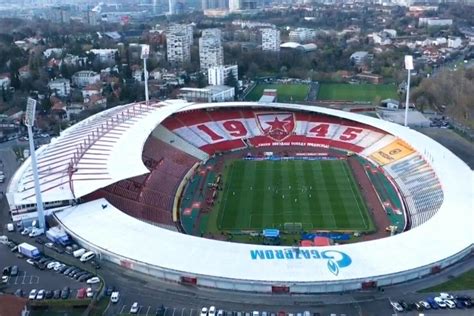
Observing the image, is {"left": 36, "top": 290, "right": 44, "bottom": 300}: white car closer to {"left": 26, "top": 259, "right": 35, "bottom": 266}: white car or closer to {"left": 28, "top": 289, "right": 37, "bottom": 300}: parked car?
{"left": 28, "top": 289, "right": 37, "bottom": 300}: parked car

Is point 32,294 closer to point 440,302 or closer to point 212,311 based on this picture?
point 212,311

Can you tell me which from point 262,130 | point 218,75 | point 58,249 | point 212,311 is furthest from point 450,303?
point 218,75

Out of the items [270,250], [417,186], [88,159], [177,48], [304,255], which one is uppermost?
[177,48]

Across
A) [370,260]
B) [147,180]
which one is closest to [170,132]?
[147,180]

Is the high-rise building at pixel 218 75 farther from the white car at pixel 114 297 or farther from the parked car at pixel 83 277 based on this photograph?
the white car at pixel 114 297

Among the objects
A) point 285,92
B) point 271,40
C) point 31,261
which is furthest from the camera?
point 271,40

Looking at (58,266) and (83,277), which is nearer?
(83,277)

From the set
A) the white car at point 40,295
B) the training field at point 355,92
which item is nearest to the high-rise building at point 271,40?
the training field at point 355,92
